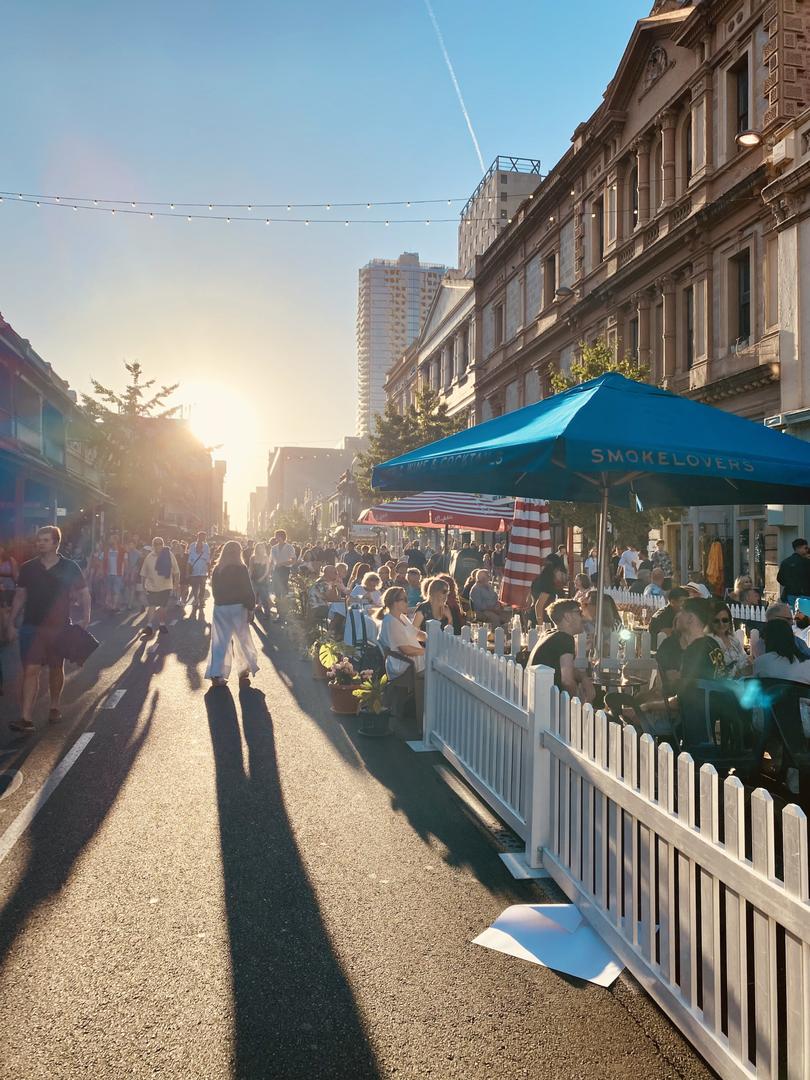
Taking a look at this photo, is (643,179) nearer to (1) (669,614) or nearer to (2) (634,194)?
(2) (634,194)

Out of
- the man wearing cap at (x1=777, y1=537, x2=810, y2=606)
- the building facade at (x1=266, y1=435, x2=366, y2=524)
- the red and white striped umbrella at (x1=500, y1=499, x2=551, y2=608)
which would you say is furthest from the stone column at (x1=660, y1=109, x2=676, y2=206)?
the building facade at (x1=266, y1=435, x2=366, y2=524)

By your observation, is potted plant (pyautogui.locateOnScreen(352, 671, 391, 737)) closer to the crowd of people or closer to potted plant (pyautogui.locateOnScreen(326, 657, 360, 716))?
the crowd of people

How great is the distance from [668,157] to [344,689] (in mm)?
21329

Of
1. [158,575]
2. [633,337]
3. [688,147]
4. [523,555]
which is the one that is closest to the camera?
[523,555]

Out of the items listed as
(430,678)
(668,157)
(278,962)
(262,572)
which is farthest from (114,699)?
(668,157)

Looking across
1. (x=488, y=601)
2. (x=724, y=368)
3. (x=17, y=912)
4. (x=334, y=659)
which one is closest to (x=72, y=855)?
(x=17, y=912)

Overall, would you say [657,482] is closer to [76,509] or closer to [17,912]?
[17,912]

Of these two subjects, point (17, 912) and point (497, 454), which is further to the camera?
point (497, 454)

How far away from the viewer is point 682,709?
5.67m

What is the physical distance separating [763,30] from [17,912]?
23.1 meters

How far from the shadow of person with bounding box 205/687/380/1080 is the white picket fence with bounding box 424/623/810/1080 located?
1249 mm

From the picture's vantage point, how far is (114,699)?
9.78m

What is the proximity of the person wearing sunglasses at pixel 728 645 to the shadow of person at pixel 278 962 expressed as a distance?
364 cm

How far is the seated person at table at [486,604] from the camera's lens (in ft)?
44.1
